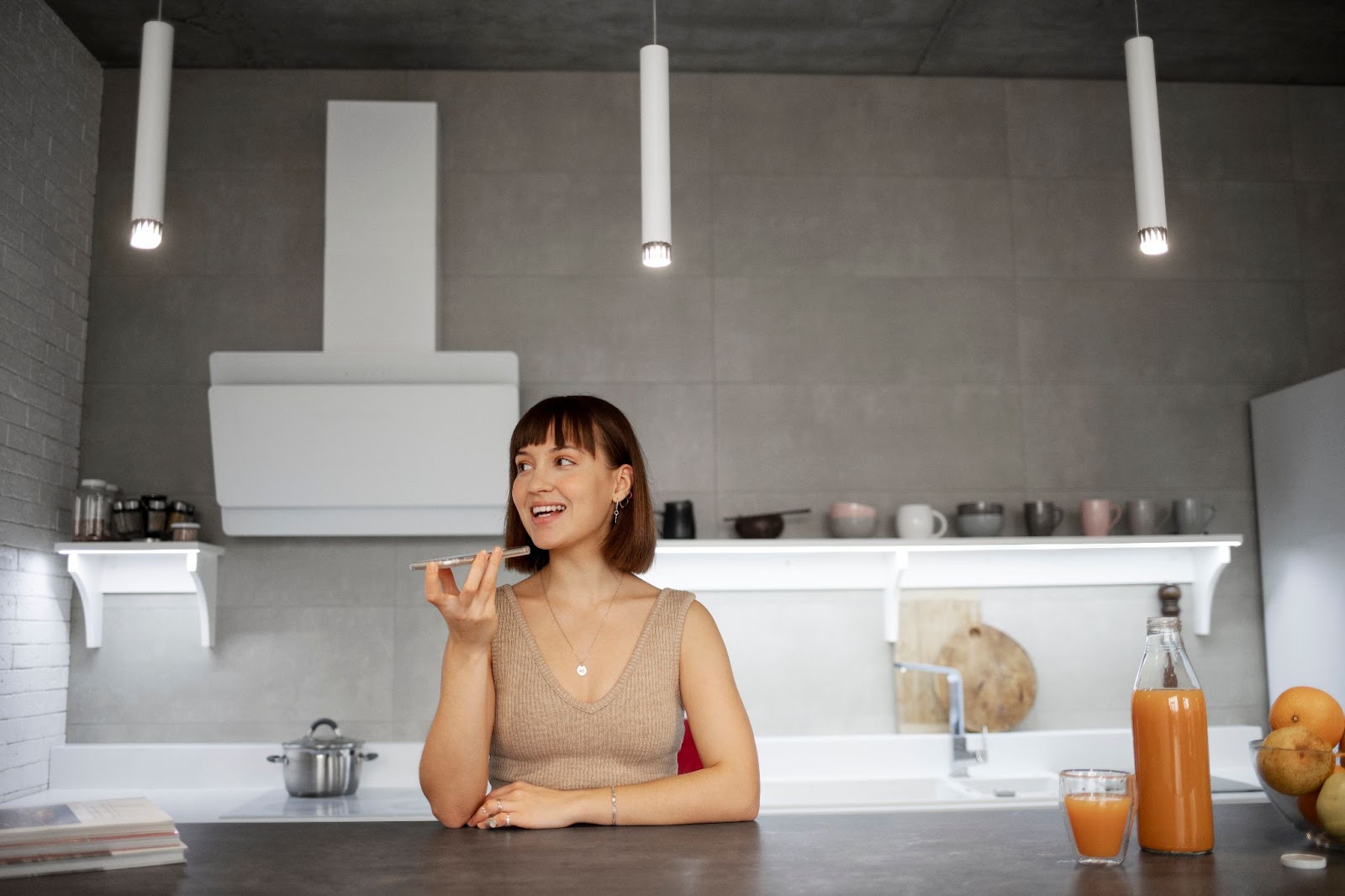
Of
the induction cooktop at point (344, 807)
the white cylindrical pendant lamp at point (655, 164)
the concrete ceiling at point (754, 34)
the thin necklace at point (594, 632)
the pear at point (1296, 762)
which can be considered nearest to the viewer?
the pear at point (1296, 762)

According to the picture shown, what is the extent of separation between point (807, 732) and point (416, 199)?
197cm

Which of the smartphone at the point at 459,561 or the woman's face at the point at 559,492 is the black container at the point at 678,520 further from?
the smartphone at the point at 459,561

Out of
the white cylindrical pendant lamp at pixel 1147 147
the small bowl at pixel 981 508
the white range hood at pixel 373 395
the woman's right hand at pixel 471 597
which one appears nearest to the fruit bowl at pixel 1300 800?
the woman's right hand at pixel 471 597

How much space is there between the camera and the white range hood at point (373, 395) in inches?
126

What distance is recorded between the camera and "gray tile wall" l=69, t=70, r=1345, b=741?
345cm

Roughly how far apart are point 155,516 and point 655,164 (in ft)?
6.30

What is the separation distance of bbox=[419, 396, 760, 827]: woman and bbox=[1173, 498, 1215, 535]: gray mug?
86.1 inches

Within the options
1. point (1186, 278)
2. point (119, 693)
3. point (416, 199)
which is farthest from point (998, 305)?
point (119, 693)

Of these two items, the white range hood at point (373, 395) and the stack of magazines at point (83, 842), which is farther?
the white range hood at point (373, 395)

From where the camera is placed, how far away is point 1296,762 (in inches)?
46.1

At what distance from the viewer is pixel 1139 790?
1203 mm

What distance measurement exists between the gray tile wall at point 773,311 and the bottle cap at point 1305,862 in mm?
2395

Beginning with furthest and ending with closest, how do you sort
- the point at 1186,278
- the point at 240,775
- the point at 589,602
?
the point at 1186,278 → the point at 240,775 → the point at 589,602

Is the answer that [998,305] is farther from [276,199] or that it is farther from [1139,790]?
[1139,790]
